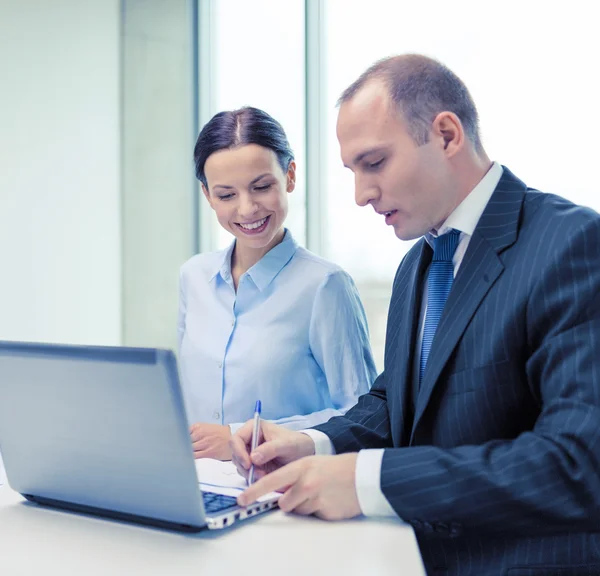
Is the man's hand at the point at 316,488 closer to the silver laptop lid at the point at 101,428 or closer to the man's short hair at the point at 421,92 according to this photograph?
the silver laptop lid at the point at 101,428

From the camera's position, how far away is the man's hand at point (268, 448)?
1.16 meters

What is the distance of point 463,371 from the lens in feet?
3.77

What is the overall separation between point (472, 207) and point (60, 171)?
2.35 m

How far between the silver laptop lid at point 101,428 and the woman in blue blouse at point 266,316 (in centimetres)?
87

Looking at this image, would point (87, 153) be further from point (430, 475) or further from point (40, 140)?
point (430, 475)

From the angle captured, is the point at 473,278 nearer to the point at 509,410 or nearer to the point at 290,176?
the point at 509,410

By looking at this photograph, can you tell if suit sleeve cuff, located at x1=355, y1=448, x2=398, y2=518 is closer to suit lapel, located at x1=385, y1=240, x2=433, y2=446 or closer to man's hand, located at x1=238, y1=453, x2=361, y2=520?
man's hand, located at x1=238, y1=453, x2=361, y2=520

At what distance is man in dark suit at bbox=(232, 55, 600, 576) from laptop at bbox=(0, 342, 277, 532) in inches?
4.3

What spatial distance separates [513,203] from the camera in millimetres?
1231

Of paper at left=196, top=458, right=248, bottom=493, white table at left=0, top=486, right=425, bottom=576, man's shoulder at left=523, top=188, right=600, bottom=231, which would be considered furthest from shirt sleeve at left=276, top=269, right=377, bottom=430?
white table at left=0, top=486, right=425, bottom=576

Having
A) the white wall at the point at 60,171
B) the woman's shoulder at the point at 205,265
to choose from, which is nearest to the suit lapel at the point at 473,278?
the woman's shoulder at the point at 205,265

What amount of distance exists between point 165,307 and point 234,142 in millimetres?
1884

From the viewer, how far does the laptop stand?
0.85 meters

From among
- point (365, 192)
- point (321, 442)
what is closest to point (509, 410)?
point (321, 442)
